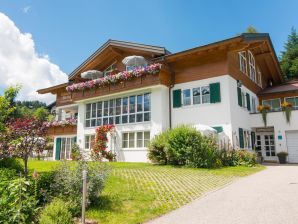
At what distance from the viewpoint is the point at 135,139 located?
20.2m

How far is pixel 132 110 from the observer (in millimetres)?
20797

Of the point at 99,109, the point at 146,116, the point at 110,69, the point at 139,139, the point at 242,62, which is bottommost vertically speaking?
the point at 139,139

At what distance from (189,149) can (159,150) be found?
2.37 m

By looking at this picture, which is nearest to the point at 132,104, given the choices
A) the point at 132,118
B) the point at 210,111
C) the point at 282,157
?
the point at 132,118

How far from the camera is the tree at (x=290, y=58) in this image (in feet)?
125

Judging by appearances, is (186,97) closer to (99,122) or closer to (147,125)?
(147,125)

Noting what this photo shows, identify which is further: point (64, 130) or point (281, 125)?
point (64, 130)

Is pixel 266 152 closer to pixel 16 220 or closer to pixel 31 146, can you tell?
pixel 31 146

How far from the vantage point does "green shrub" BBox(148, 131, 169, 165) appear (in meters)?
15.8

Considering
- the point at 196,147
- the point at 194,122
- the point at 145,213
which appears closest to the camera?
the point at 145,213

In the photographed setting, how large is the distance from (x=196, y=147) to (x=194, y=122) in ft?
14.6

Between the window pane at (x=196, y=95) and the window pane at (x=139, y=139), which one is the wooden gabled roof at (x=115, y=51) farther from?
the window pane at (x=139, y=139)

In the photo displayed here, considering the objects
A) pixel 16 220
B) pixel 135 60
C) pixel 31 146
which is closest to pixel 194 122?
pixel 135 60

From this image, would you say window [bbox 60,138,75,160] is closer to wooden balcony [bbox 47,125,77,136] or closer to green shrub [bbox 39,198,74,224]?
wooden balcony [bbox 47,125,77,136]
